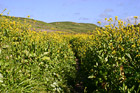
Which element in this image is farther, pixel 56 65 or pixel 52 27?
pixel 52 27

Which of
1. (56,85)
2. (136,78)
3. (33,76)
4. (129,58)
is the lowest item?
(56,85)

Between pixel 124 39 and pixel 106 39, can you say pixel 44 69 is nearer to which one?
pixel 106 39

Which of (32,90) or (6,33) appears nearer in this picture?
(32,90)

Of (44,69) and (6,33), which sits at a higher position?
(6,33)

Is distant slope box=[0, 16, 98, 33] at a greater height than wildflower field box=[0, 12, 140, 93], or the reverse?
→ distant slope box=[0, 16, 98, 33]

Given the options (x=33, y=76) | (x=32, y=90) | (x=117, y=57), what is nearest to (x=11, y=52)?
(x=33, y=76)

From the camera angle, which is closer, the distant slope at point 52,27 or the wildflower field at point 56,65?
the wildflower field at point 56,65

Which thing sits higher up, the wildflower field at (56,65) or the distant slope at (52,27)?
the distant slope at (52,27)

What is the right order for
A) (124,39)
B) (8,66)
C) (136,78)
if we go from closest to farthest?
(136,78), (8,66), (124,39)

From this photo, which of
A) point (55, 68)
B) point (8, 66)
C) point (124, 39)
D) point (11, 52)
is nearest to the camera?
point (8, 66)

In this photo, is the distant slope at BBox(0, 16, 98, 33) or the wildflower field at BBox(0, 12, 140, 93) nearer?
the wildflower field at BBox(0, 12, 140, 93)

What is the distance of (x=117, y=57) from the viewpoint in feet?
12.8

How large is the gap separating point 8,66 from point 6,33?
226cm

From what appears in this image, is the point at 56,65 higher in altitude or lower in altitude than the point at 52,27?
lower
